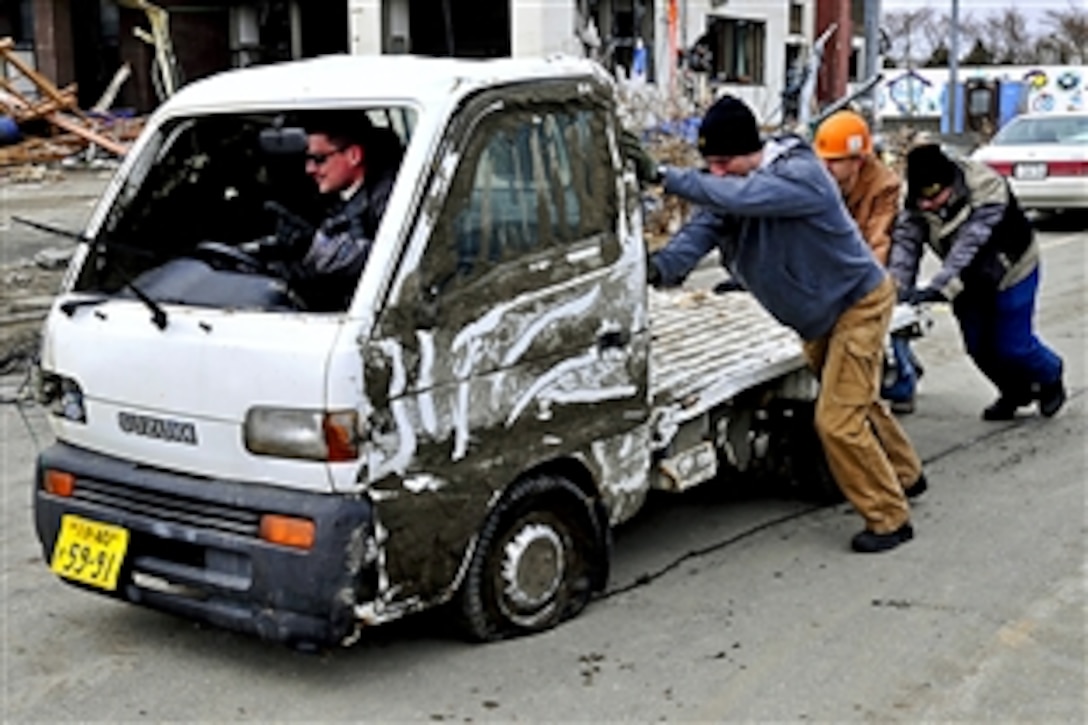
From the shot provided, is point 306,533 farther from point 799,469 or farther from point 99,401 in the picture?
point 799,469

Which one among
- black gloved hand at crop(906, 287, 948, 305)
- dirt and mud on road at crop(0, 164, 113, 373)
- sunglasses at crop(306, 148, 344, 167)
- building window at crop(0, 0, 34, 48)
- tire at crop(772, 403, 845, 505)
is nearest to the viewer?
sunglasses at crop(306, 148, 344, 167)

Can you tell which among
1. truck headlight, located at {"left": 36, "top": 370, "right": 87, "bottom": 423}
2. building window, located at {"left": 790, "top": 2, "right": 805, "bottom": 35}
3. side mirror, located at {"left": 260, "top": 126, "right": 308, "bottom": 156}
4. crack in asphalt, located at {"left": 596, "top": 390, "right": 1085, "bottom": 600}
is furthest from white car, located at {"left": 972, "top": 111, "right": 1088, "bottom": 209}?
building window, located at {"left": 790, "top": 2, "right": 805, "bottom": 35}

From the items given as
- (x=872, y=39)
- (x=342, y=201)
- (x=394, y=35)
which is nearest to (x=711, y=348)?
(x=342, y=201)

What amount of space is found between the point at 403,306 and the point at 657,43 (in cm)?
2539

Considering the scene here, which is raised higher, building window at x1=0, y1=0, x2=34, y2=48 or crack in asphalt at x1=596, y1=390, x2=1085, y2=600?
building window at x1=0, y1=0, x2=34, y2=48

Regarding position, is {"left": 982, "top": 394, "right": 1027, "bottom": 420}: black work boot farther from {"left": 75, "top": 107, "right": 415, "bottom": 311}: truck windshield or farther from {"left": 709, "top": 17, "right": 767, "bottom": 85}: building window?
{"left": 709, "top": 17, "right": 767, "bottom": 85}: building window

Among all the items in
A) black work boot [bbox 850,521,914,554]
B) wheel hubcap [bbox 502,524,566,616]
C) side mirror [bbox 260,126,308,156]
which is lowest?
black work boot [bbox 850,521,914,554]

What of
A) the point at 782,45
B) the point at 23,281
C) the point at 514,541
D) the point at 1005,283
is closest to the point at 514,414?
the point at 514,541

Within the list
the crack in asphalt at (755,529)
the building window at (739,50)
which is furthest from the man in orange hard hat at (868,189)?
the building window at (739,50)

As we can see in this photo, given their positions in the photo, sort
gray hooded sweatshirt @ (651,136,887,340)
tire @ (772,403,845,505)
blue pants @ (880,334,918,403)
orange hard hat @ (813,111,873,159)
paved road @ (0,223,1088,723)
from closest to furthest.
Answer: paved road @ (0,223,1088,723)
gray hooded sweatshirt @ (651,136,887,340)
tire @ (772,403,845,505)
orange hard hat @ (813,111,873,159)
blue pants @ (880,334,918,403)

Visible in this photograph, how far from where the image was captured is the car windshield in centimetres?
1719

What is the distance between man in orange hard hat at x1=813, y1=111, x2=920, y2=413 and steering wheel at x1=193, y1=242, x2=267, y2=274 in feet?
9.26

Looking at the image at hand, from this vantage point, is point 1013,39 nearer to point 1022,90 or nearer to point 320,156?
point 1022,90

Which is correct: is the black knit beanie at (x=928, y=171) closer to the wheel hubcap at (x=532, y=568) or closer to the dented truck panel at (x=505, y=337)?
the dented truck panel at (x=505, y=337)
